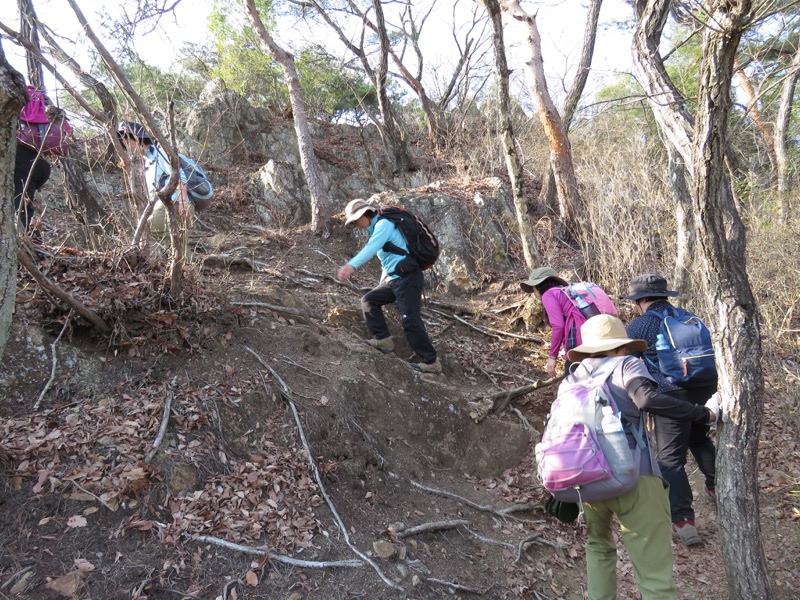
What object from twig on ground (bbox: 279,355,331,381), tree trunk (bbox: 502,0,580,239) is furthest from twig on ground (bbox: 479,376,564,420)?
tree trunk (bbox: 502,0,580,239)

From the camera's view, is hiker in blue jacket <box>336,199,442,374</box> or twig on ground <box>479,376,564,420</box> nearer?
hiker in blue jacket <box>336,199,442,374</box>

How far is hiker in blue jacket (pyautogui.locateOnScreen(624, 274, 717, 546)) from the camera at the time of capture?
4.04 m

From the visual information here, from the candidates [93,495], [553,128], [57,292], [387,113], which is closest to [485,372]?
[93,495]

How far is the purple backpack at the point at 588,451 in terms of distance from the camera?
9.18 feet

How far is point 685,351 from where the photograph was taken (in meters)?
4.03

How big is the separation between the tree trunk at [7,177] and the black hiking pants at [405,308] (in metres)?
3.49

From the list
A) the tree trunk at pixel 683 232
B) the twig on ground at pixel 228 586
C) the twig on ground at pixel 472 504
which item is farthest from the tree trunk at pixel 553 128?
the twig on ground at pixel 228 586

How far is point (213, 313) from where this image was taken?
468cm

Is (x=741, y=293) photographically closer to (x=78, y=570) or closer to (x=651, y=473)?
(x=651, y=473)

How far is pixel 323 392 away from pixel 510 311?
4.17 metres

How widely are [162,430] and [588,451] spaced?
2.82 m

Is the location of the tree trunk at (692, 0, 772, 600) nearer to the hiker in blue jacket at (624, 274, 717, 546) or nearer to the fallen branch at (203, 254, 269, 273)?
the hiker in blue jacket at (624, 274, 717, 546)

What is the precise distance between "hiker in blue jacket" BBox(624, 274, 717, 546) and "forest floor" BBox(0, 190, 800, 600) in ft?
1.09

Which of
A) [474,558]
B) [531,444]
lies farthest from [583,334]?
[531,444]
